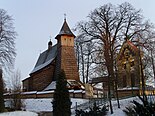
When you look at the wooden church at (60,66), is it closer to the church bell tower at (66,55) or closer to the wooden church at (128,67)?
the church bell tower at (66,55)

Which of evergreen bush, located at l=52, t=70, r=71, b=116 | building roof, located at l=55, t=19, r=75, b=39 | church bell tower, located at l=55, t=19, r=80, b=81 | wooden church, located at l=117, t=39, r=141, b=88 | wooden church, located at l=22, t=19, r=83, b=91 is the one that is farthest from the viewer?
building roof, located at l=55, t=19, r=75, b=39

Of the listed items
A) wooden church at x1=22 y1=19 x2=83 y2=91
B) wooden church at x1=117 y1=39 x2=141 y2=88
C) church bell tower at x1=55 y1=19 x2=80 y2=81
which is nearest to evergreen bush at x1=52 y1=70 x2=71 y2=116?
wooden church at x1=117 y1=39 x2=141 y2=88

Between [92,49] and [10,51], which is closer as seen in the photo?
[10,51]

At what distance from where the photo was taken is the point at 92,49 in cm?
3269

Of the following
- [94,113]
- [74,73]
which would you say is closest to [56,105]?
[94,113]

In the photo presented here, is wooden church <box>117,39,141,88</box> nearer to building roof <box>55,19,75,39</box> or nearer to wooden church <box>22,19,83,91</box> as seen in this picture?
wooden church <box>22,19,83,91</box>

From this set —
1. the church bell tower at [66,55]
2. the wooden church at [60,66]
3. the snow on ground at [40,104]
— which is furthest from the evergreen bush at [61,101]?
the church bell tower at [66,55]

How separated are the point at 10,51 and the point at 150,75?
611 inches

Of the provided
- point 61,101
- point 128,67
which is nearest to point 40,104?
point 128,67

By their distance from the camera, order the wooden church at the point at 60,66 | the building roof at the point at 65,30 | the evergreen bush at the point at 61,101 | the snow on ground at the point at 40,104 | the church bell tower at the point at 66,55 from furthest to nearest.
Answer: the building roof at the point at 65,30
the wooden church at the point at 60,66
the church bell tower at the point at 66,55
the snow on ground at the point at 40,104
the evergreen bush at the point at 61,101

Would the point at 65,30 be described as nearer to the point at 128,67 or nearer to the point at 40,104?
the point at 128,67

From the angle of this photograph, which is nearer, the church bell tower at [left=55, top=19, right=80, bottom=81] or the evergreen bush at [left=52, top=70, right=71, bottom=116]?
the evergreen bush at [left=52, top=70, right=71, bottom=116]

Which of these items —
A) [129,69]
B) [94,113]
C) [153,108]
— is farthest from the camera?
[129,69]

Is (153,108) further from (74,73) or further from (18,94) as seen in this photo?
(74,73)
